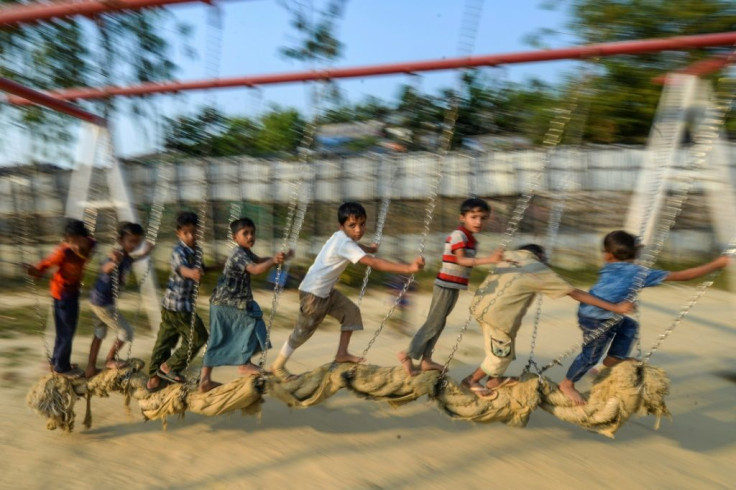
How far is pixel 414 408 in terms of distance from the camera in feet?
15.3

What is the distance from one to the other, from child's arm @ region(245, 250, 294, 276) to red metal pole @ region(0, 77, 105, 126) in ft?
6.45

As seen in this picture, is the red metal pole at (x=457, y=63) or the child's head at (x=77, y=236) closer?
the red metal pole at (x=457, y=63)

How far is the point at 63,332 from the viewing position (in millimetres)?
4203

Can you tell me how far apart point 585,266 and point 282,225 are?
4473mm

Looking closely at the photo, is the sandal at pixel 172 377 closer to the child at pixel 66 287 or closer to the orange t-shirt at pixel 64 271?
the child at pixel 66 287

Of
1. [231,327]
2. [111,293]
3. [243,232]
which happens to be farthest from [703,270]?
[111,293]

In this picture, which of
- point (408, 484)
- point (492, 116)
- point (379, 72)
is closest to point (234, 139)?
point (492, 116)

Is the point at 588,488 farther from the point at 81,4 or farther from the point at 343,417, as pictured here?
the point at 81,4

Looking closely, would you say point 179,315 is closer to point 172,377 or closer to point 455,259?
point 172,377

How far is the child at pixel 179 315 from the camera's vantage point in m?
4.18

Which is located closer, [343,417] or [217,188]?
[343,417]

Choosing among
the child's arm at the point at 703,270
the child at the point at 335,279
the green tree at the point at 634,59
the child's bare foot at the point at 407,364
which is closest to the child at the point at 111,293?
the child at the point at 335,279

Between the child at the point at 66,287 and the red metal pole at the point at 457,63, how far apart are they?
129cm

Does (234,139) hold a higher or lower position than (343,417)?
higher
